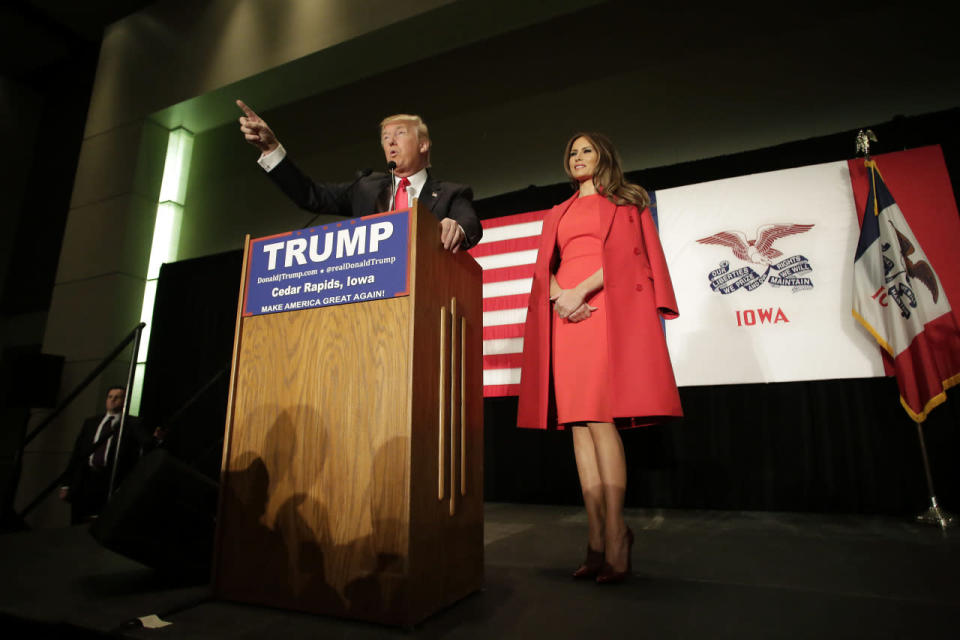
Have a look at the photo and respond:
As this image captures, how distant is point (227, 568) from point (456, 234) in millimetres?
964

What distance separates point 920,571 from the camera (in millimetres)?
1485

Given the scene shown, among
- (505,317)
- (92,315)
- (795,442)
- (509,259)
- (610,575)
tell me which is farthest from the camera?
(92,315)

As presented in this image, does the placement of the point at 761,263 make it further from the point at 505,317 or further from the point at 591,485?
the point at 591,485

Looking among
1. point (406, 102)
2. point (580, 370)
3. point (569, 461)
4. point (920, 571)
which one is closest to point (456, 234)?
point (580, 370)

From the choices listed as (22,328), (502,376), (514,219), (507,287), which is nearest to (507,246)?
(514,219)

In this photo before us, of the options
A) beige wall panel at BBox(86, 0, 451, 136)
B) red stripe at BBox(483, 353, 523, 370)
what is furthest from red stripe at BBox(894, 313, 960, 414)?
beige wall panel at BBox(86, 0, 451, 136)

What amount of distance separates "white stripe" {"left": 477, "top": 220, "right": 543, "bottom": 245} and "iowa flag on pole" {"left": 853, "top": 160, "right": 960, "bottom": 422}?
1.95 meters

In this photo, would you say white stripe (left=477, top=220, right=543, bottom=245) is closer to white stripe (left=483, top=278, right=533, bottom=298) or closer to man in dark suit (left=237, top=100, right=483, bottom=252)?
white stripe (left=483, top=278, right=533, bottom=298)

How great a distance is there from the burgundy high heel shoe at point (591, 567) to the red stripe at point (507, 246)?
248cm

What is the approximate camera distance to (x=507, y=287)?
12.0 feet

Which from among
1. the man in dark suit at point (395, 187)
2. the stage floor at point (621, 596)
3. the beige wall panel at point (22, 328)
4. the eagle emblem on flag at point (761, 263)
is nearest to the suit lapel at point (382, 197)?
the man in dark suit at point (395, 187)

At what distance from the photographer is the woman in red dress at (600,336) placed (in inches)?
56.7

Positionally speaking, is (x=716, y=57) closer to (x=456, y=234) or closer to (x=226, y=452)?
(x=456, y=234)

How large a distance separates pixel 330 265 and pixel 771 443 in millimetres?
2967
